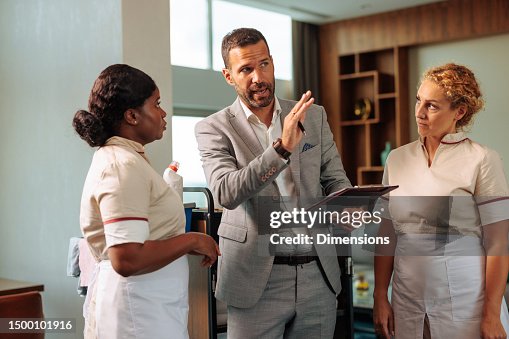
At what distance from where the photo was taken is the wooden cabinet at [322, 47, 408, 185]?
6.96 m

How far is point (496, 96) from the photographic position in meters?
6.45

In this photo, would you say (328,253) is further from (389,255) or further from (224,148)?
(224,148)

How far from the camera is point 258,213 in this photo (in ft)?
5.87

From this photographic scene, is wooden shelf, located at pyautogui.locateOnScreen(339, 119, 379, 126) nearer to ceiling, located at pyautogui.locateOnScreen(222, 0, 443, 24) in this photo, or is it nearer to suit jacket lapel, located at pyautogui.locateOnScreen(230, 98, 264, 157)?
ceiling, located at pyautogui.locateOnScreen(222, 0, 443, 24)

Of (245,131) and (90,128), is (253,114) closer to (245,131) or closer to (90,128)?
(245,131)

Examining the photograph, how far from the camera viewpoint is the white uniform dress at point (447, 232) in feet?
5.60

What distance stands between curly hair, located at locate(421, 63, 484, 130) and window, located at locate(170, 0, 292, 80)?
14.2ft

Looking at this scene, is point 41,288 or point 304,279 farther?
point 41,288

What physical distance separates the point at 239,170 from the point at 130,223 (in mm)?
344

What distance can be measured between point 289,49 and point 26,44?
4.28 m

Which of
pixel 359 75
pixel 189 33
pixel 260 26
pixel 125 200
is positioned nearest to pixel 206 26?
pixel 189 33

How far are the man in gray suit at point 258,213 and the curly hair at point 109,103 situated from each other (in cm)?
30

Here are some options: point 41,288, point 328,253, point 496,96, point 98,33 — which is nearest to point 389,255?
point 328,253

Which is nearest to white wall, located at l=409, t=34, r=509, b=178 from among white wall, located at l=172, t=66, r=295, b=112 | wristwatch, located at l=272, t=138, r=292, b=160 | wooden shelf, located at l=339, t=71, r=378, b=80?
wooden shelf, located at l=339, t=71, r=378, b=80
